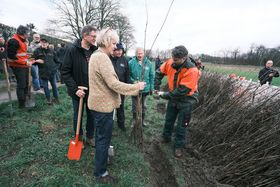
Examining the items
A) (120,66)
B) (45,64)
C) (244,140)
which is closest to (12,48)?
(45,64)

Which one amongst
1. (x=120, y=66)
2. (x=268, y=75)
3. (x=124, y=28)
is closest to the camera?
(x=120, y=66)

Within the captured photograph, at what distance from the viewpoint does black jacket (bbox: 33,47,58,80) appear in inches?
179

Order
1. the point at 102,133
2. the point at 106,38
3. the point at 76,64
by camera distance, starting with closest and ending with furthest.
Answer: the point at 106,38 < the point at 102,133 < the point at 76,64

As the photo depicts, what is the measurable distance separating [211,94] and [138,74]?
2821mm

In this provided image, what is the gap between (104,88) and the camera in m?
1.91

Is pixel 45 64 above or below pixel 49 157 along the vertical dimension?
above

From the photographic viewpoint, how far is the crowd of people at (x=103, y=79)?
6.10 ft

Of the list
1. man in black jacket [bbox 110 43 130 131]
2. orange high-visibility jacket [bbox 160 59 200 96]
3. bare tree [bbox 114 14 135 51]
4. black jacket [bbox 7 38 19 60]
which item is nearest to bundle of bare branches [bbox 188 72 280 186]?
orange high-visibility jacket [bbox 160 59 200 96]

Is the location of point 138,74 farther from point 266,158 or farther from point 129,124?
point 266,158

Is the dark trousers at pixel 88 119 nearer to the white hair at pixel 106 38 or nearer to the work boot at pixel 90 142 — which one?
the work boot at pixel 90 142

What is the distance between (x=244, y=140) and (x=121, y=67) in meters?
2.76

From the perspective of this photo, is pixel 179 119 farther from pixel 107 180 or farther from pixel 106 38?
pixel 106 38

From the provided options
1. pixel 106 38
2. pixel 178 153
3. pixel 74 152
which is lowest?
pixel 178 153

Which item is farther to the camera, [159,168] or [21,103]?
[21,103]
